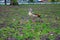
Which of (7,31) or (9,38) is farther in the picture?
(7,31)

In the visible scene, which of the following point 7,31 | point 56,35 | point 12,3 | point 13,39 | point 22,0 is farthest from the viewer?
point 22,0

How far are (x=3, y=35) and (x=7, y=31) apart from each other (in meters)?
0.68

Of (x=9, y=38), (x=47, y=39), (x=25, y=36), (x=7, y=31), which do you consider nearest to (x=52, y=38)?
(x=47, y=39)

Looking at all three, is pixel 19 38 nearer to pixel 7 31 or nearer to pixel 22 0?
pixel 7 31

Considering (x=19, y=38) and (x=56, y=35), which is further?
(x=56, y=35)

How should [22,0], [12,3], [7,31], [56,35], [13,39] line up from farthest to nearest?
[22,0] < [12,3] < [7,31] < [56,35] < [13,39]

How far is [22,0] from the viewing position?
3569 centimetres

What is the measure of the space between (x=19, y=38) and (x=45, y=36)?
0.77m

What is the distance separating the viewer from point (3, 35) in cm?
671

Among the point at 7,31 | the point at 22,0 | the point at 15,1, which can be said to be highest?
the point at 7,31

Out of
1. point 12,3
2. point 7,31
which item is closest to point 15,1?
point 12,3

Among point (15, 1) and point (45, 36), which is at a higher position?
point (45, 36)

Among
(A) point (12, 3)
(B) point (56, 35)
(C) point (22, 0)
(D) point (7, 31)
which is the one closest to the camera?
(B) point (56, 35)

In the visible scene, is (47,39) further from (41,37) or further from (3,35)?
(3,35)
